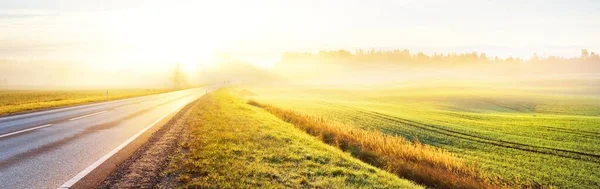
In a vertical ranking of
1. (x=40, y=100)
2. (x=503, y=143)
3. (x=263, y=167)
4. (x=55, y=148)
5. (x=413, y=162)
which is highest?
(x=55, y=148)

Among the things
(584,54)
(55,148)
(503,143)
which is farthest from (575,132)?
(584,54)

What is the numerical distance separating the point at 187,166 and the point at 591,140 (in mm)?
24017

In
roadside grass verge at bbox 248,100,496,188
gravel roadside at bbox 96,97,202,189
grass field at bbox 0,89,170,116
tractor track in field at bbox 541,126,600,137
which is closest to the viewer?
gravel roadside at bbox 96,97,202,189

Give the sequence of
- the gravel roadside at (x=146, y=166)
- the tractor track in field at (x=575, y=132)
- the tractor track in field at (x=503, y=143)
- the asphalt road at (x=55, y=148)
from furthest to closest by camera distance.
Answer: the tractor track in field at (x=575, y=132) < the tractor track in field at (x=503, y=143) < the asphalt road at (x=55, y=148) < the gravel roadside at (x=146, y=166)

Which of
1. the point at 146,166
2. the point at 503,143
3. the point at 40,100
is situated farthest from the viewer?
the point at 40,100

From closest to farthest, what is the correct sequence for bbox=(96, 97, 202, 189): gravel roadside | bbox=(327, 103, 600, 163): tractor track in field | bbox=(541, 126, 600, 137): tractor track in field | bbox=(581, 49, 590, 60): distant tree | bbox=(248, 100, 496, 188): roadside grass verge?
bbox=(96, 97, 202, 189): gravel roadside < bbox=(248, 100, 496, 188): roadside grass verge < bbox=(327, 103, 600, 163): tractor track in field < bbox=(541, 126, 600, 137): tractor track in field < bbox=(581, 49, 590, 60): distant tree

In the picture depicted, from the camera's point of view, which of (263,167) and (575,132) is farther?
(575,132)

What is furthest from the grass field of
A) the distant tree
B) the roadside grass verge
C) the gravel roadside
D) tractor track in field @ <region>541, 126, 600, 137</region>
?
the distant tree

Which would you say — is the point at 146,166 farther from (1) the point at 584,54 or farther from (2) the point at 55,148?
(1) the point at 584,54

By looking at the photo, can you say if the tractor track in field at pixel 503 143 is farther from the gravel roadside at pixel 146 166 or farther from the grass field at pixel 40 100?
the grass field at pixel 40 100

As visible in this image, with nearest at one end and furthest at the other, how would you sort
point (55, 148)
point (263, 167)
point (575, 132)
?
1. point (263, 167)
2. point (55, 148)
3. point (575, 132)

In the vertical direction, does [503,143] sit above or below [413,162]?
below

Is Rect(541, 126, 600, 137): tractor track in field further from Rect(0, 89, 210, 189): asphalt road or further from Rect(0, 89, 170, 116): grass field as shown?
Rect(0, 89, 170, 116): grass field

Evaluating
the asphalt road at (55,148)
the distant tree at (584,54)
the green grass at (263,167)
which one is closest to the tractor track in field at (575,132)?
the green grass at (263,167)
